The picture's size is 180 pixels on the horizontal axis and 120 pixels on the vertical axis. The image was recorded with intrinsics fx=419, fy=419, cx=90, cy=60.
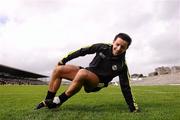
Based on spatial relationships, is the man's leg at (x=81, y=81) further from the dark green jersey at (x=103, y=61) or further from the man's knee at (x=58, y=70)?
the man's knee at (x=58, y=70)

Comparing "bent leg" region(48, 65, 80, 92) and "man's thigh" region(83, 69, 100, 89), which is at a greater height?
"bent leg" region(48, 65, 80, 92)

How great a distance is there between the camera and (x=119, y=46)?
25.3 feet

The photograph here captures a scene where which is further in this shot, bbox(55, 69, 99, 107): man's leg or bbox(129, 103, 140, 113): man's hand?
bbox(129, 103, 140, 113): man's hand

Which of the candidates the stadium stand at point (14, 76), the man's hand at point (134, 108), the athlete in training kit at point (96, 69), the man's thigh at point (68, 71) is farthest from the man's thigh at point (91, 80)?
the stadium stand at point (14, 76)

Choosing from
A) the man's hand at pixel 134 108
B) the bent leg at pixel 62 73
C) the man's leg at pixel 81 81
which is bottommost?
the man's hand at pixel 134 108

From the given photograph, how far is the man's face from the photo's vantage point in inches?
303

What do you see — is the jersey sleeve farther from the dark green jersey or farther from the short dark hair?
the short dark hair

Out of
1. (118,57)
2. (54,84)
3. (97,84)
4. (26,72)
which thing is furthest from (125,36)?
(26,72)

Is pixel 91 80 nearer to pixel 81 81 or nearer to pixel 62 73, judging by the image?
pixel 81 81

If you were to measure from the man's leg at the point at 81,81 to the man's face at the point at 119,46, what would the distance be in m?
0.60

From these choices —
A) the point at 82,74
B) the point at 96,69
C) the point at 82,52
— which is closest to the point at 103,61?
the point at 96,69

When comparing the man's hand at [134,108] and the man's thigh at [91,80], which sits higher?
the man's thigh at [91,80]

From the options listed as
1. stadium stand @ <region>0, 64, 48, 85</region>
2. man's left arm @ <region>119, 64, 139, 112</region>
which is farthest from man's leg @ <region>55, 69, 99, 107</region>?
stadium stand @ <region>0, 64, 48, 85</region>

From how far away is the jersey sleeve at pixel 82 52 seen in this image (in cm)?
789
